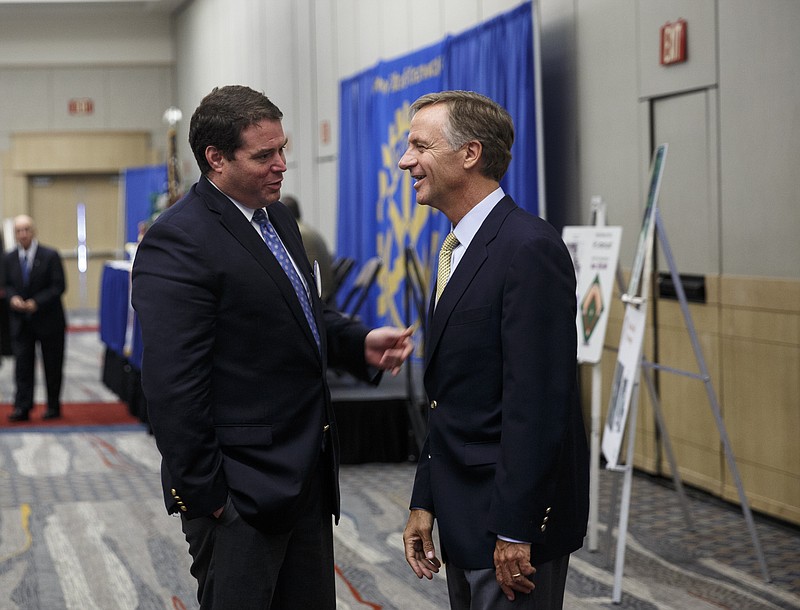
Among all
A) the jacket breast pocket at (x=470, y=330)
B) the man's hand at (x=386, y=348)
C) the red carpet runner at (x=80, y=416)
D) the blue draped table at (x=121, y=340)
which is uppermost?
the jacket breast pocket at (x=470, y=330)

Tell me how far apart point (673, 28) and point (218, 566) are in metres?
4.30

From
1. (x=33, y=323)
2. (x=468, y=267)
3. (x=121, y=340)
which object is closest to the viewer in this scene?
(x=468, y=267)

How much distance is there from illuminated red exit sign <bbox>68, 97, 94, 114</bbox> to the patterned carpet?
44.9ft

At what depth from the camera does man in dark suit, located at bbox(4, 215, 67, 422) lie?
8.84 m

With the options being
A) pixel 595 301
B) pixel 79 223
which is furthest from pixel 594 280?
pixel 79 223

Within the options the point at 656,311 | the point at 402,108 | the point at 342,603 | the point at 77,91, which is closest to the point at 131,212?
the point at 77,91

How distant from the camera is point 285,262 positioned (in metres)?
2.40

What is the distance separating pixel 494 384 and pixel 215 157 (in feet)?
2.37

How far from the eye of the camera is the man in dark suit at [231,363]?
218cm

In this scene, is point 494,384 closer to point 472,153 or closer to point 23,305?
point 472,153

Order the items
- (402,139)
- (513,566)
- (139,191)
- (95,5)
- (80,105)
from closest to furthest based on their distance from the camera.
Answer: (513,566) < (402,139) < (95,5) < (139,191) < (80,105)

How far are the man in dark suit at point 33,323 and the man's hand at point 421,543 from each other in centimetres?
708

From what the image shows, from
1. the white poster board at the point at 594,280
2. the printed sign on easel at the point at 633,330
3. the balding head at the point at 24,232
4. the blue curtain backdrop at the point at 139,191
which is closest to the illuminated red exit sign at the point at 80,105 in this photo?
the blue curtain backdrop at the point at 139,191

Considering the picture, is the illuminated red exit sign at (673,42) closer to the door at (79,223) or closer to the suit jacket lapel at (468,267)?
the suit jacket lapel at (468,267)
